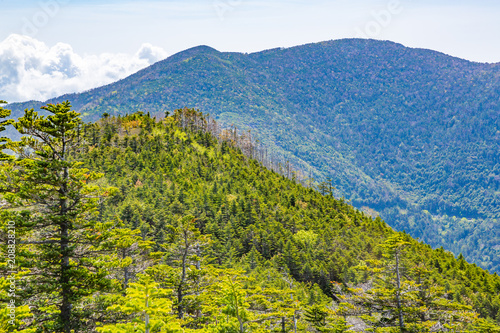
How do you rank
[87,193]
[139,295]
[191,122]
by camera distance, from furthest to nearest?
[191,122]
[87,193]
[139,295]

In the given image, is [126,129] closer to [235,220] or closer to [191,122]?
[191,122]

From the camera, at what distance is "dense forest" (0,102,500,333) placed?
18875 millimetres

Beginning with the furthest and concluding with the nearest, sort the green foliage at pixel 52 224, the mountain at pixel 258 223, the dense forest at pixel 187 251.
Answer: the mountain at pixel 258 223, the dense forest at pixel 187 251, the green foliage at pixel 52 224

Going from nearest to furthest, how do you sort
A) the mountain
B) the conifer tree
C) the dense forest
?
the conifer tree < the dense forest < the mountain

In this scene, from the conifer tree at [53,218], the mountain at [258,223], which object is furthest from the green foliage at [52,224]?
the mountain at [258,223]

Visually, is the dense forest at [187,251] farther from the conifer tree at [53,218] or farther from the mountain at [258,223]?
the mountain at [258,223]

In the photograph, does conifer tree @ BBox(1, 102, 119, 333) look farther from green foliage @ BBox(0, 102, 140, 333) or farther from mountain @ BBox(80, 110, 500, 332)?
mountain @ BBox(80, 110, 500, 332)

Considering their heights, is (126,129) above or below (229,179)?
above

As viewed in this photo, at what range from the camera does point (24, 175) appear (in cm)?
1861

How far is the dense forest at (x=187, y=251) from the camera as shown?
1888 cm

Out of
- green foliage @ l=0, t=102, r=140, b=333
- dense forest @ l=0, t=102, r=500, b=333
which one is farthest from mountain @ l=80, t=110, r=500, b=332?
green foliage @ l=0, t=102, r=140, b=333

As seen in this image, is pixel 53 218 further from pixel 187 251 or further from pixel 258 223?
pixel 258 223

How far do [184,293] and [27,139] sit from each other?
19286 millimetres

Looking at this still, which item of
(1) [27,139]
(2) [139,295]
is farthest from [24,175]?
(2) [139,295]
